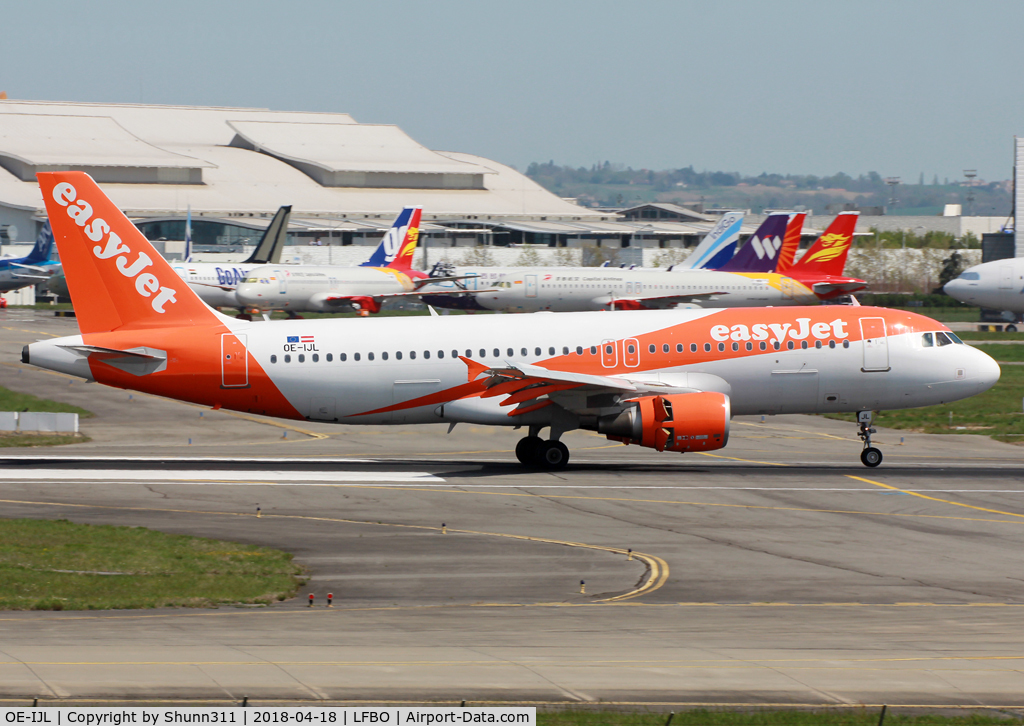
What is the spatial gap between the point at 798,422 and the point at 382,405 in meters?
22.9

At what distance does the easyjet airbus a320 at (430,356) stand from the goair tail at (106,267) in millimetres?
45

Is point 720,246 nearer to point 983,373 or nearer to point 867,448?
point 983,373

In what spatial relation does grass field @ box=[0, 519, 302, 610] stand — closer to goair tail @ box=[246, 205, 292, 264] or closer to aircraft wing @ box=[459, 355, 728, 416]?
aircraft wing @ box=[459, 355, 728, 416]

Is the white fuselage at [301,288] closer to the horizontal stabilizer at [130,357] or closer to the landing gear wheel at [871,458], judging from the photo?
the horizontal stabilizer at [130,357]

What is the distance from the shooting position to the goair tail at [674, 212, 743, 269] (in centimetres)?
10919

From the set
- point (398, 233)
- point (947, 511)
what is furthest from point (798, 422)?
point (398, 233)

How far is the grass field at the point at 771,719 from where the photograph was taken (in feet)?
47.2

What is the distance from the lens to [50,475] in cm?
3575

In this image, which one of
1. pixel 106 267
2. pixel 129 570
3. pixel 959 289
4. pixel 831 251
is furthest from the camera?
pixel 831 251

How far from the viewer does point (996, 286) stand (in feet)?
238

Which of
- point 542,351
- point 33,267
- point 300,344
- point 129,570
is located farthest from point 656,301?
point 129,570

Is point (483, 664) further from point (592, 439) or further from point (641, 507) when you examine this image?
point (592, 439)

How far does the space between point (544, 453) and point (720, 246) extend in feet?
256

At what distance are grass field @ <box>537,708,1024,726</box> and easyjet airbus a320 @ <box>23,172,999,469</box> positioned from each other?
2146 centimetres
